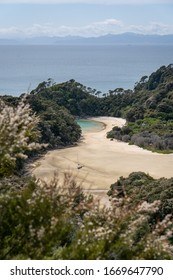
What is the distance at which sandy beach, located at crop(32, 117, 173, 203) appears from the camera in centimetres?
2480

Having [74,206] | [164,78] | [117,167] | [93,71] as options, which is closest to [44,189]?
[74,206]

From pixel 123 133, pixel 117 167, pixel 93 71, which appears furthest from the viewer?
pixel 93 71

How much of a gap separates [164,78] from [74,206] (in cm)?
5419

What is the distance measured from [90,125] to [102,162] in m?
17.5

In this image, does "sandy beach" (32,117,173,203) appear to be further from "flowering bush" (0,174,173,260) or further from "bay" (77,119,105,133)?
"flowering bush" (0,174,173,260)

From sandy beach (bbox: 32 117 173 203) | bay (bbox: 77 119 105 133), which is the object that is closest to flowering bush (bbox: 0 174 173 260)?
sandy beach (bbox: 32 117 173 203)

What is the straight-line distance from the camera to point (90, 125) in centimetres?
4653

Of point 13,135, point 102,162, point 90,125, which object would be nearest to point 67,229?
point 13,135

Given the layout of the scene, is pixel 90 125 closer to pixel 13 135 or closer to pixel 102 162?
pixel 102 162

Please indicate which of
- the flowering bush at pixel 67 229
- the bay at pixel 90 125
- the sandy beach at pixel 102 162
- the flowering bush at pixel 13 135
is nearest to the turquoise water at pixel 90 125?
the bay at pixel 90 125
